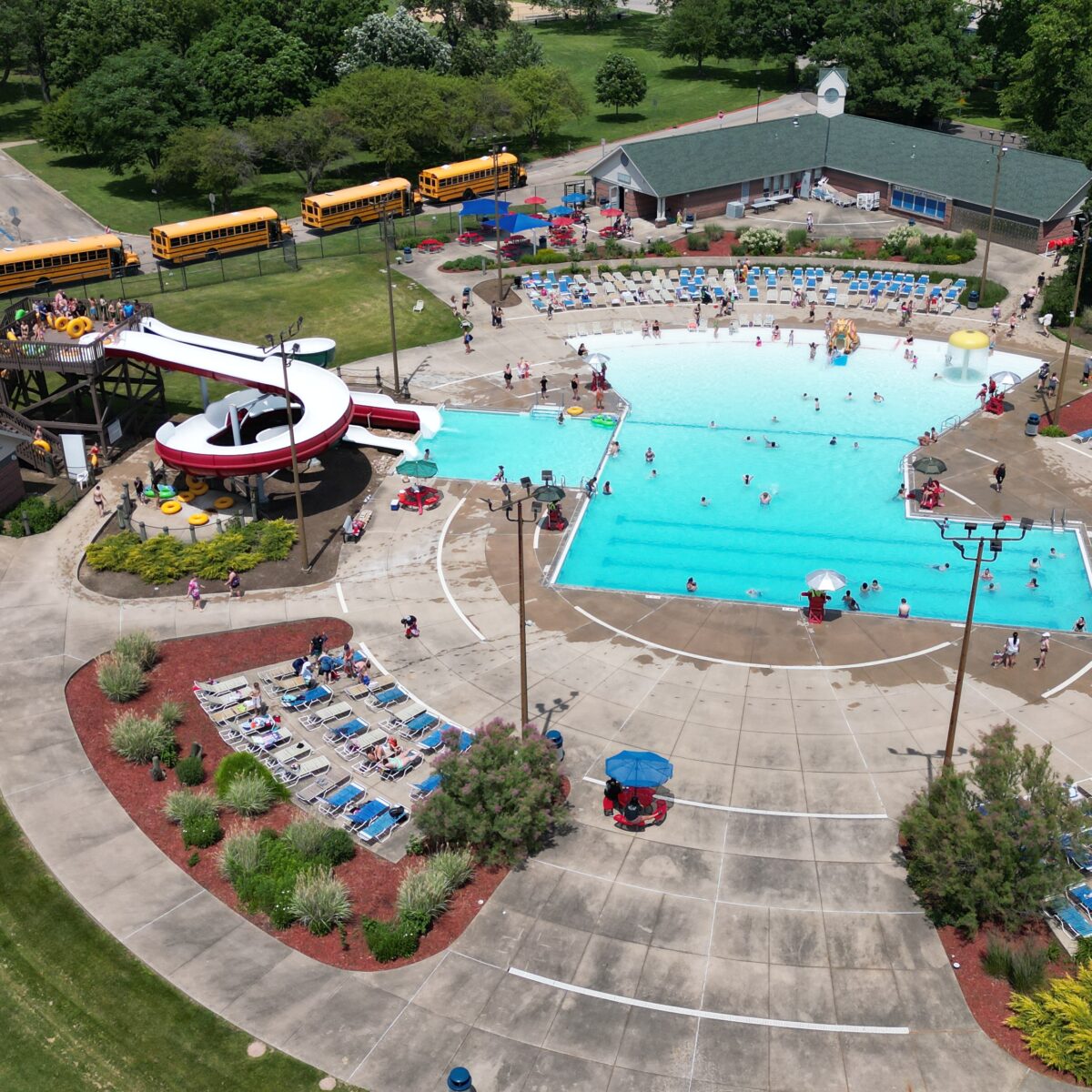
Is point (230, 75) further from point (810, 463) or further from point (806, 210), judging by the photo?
point (810, 463)

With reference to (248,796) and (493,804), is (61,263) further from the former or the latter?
(493,804)

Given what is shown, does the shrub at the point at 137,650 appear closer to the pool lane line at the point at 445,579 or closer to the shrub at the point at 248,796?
the shrub at the point at 248,796

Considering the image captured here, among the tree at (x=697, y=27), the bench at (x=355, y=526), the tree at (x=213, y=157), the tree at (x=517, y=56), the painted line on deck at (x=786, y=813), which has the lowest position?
the painted line on deck at (x=786, y=813)

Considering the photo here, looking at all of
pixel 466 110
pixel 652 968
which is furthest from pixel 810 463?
pixel 466 110

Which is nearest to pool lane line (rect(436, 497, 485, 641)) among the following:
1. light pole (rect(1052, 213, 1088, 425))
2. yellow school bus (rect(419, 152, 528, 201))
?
light pole (rect(1052, 213, 1088, 425))

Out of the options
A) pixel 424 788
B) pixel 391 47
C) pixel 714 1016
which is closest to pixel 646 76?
pixel 391 47

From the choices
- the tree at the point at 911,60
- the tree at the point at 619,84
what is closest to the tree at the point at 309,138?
the tree at the point at 619,84
